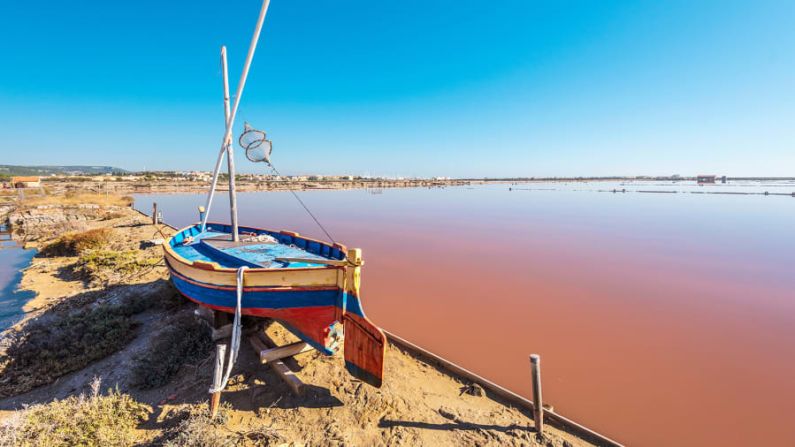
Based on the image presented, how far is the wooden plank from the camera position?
542 cm

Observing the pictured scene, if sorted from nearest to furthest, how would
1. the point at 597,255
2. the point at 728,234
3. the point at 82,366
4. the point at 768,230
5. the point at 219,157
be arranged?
the point at 82,366 → the point at 219,157 → the point at 597,255 → the point at 728,234 → the point at 768,230

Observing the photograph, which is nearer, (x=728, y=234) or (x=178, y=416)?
(x=178, y=416)

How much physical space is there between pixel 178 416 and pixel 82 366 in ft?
9.50

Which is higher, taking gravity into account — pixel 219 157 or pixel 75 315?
pixel 219 157

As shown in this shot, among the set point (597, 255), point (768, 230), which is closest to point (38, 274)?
point (597, 255)

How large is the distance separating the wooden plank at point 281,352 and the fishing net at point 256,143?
172 inches

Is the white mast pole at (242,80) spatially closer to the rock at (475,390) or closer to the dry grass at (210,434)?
the dry grass at (210,434)

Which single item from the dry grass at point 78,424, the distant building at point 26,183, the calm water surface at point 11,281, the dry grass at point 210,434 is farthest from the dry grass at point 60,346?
the distant building at point 26,183

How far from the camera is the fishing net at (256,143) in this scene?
7746 mm

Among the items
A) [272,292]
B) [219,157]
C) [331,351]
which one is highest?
[219,157]

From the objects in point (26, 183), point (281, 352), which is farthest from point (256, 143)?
point (26, 183)

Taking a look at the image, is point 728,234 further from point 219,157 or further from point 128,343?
point 128,343

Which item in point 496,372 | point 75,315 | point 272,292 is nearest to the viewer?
point 272,292

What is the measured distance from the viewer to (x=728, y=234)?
66.0 ft
